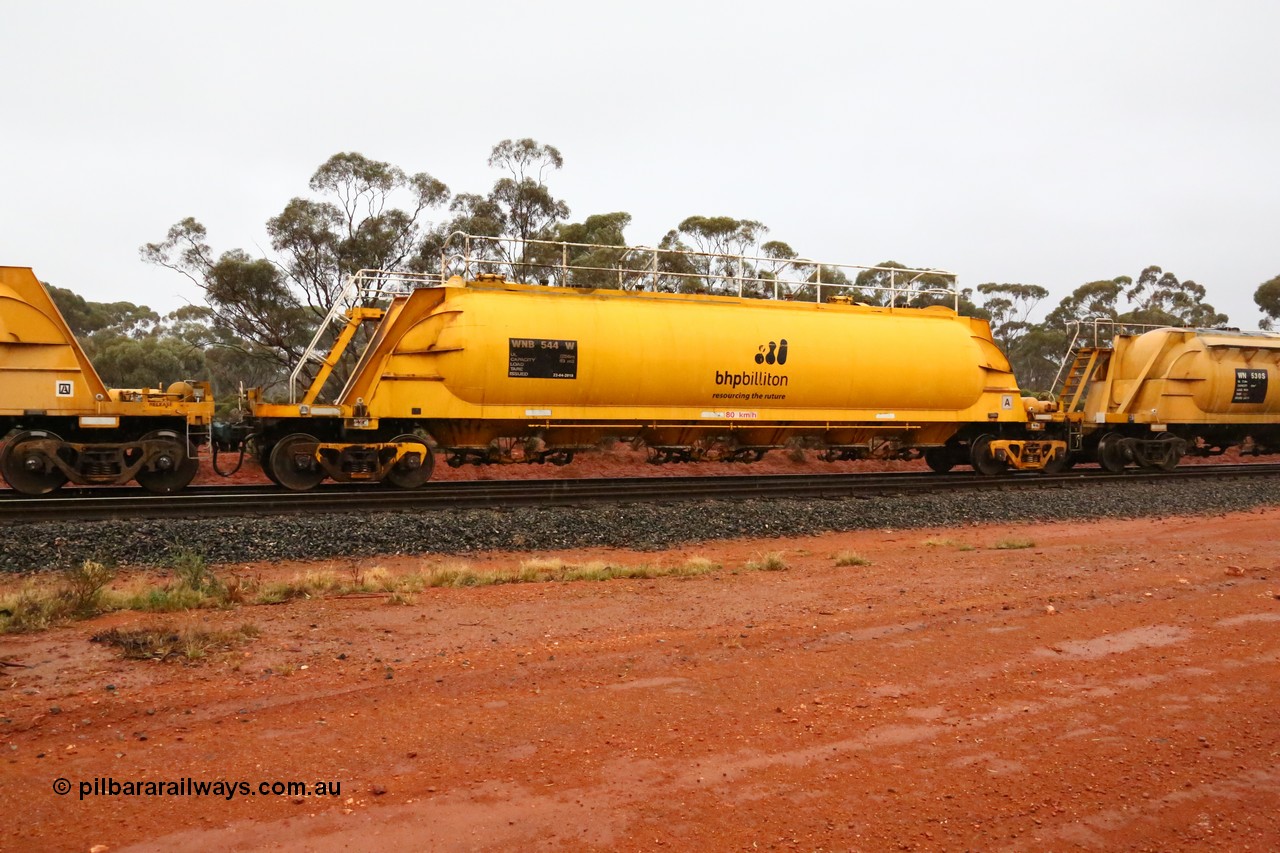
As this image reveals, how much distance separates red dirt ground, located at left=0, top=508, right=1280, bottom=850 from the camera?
12.8 ft

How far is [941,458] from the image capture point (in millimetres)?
19312

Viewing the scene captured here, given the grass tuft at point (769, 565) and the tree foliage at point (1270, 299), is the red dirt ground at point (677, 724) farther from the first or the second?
the tree foliage at point (1270, 299)

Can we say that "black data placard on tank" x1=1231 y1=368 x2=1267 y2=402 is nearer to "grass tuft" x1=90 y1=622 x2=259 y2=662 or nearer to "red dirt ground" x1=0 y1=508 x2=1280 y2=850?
"red dirt ground" x1=0 y1=508 x2=1280 y2=850

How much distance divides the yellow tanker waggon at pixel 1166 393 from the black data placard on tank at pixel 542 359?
38.6 ft

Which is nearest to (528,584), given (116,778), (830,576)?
(830,576)

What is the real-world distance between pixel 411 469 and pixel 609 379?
141 inches

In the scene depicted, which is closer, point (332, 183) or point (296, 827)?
point (296, 827)

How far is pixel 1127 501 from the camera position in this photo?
1552 centimetres

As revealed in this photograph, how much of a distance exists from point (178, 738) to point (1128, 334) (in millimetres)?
22836

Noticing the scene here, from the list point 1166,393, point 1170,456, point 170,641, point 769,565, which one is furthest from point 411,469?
point 1170,456

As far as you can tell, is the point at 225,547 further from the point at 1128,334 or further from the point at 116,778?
the point at 1128,334

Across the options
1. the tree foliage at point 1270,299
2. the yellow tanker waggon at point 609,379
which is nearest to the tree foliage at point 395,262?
the yellow tanker waggon at point 609,379

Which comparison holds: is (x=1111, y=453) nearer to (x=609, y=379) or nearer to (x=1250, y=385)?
(x=1250, y=385)

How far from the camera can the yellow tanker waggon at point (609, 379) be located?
13.8 metres
